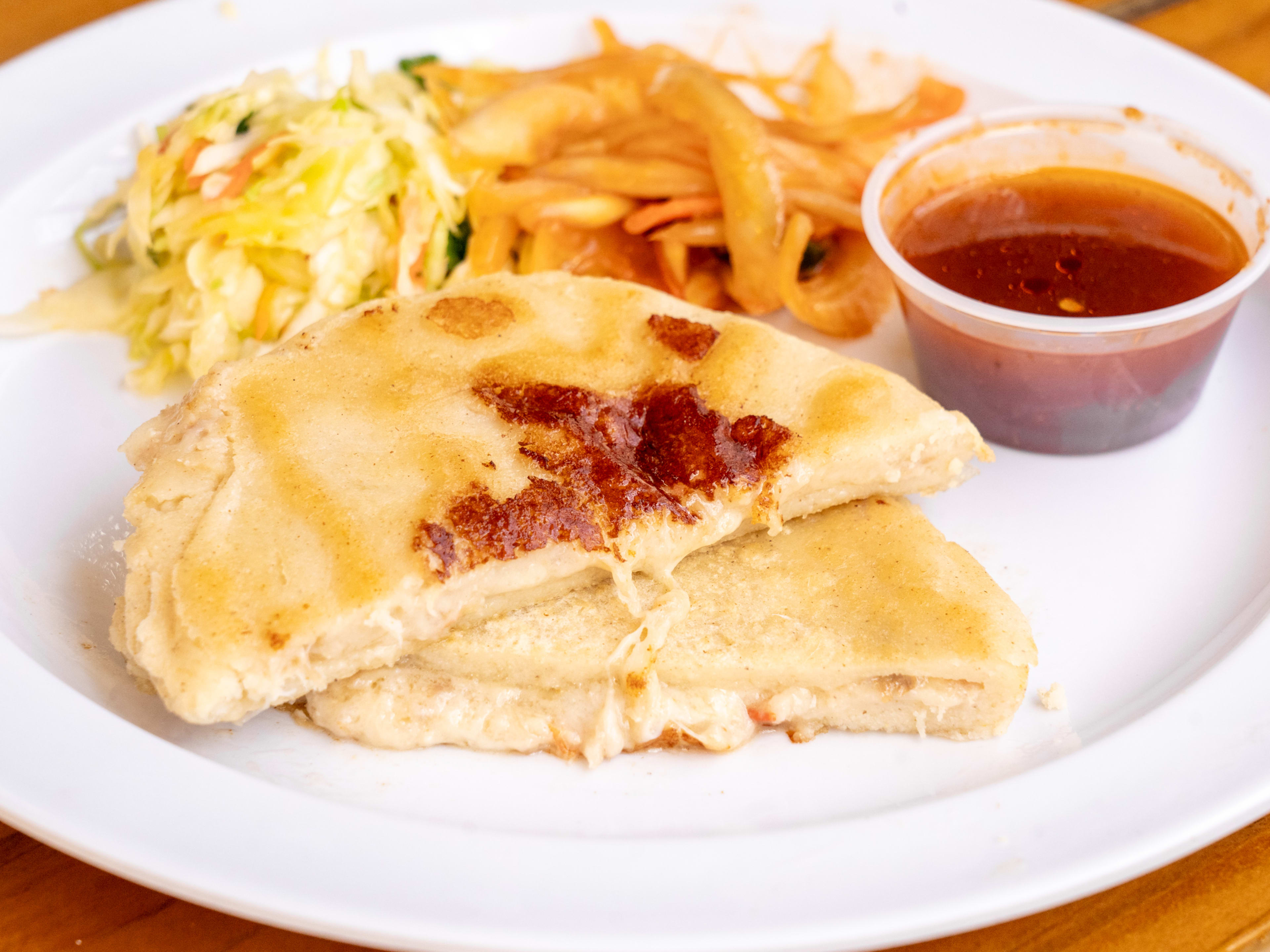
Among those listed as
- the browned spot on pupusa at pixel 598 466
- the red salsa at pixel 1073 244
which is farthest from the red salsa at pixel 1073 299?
the browned spot on pupusa at pixel 598 466

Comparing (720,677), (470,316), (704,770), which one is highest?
(470,316)

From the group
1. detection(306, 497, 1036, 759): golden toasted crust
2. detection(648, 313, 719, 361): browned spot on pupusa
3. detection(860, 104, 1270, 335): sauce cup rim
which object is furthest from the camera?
detection(860, 104, 1270, 335): sauce cup rim

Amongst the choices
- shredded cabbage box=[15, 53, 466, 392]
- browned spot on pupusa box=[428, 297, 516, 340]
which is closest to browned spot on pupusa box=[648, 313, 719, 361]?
browned spot on pupusa box=[428, 297, 516, 340]

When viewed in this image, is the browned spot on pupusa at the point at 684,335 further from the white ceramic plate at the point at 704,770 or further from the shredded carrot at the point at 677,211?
the shredded carrot at the point at 677,211

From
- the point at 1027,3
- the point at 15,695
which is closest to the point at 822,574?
the point at 15,695

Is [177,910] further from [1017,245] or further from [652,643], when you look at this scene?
[1017,245]

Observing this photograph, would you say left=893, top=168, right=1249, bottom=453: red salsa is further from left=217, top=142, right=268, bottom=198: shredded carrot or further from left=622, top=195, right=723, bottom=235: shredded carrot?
left=217, top=142, right=268, bottom=198: shredded carrot

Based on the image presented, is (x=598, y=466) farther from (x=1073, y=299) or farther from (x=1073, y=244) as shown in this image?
(x=1073, y=244)

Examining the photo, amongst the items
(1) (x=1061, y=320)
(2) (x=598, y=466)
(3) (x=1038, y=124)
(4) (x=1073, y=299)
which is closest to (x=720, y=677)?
(2) (x=598, y=466)
